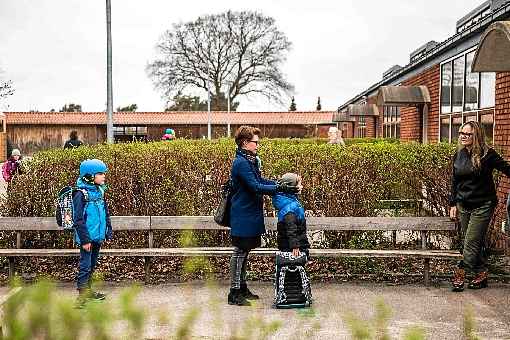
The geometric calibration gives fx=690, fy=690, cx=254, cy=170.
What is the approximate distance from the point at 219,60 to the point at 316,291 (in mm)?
50975

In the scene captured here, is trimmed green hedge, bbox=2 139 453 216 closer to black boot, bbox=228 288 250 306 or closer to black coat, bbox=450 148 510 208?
black coat, bbox=450 148 510 208

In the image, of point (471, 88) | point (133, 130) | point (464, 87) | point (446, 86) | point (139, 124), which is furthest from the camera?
point (133, 130)

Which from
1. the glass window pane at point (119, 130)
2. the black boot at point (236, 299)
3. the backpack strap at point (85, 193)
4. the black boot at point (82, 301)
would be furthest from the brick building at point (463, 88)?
the glass window pane at point (119, 130)

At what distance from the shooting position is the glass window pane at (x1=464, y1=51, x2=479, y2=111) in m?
11.9

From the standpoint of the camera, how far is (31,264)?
8242 millimetres

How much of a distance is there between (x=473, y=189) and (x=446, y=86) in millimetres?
8240

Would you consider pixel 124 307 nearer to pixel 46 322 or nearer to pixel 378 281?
pixel 46 322

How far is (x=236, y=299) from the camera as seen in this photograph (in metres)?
6.64

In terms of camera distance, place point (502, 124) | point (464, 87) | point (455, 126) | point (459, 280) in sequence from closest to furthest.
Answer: point (459, 280) < point (502, 124) < point (464, 87) < point (455, 126)

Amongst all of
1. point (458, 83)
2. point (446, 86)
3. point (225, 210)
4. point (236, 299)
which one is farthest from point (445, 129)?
point (236, 299)

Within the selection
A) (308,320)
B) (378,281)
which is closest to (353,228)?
(378,281)

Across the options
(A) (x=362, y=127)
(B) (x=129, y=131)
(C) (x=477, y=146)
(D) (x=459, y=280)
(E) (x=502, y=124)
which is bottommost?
(D) (x=459, y=280)

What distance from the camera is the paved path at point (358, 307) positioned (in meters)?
5.73

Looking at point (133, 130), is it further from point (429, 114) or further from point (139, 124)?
point (429, 114)
